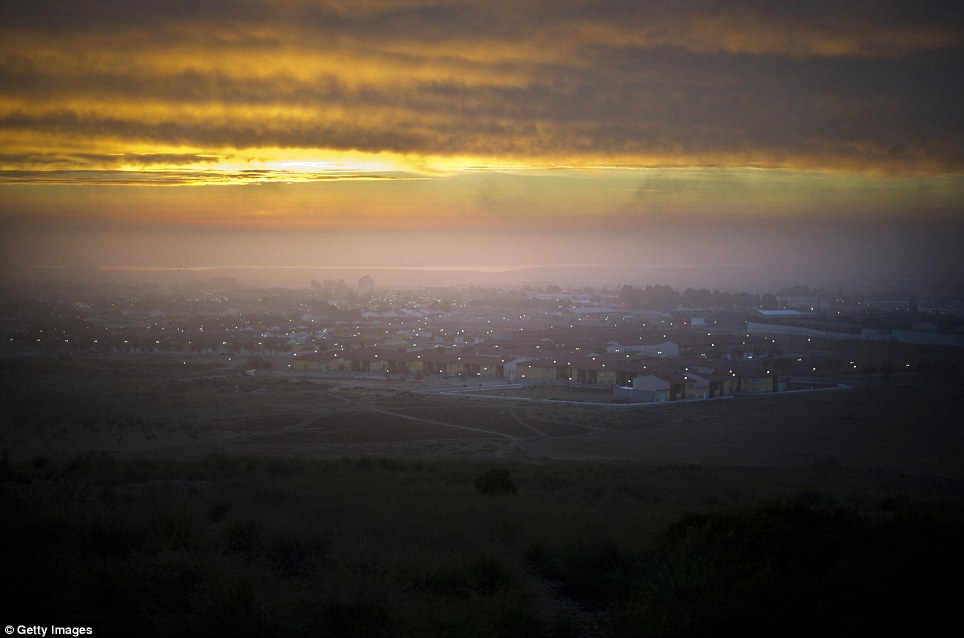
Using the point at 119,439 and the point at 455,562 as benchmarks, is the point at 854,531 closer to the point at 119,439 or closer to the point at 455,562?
the point at 455,562

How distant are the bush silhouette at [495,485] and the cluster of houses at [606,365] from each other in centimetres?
1912

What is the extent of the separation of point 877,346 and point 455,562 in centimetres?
4048

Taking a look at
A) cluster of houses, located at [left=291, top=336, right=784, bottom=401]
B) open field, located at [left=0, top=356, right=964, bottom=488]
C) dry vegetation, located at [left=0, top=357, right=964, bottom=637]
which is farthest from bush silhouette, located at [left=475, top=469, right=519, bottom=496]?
cluster of houses, located at [left=291, top=336, right=784, bottom=401]

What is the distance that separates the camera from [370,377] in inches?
1519

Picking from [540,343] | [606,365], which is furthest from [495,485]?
[540,343]

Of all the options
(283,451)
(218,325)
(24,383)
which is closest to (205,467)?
(283,451)

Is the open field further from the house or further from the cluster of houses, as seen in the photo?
the cluster of houses

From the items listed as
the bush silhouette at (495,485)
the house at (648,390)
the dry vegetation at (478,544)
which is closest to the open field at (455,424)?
the dry vegetation at (478,544)

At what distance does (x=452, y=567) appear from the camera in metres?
6.63

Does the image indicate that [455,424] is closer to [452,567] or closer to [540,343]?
[452,567]

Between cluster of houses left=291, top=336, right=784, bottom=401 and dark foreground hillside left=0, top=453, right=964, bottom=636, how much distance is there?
22229mm

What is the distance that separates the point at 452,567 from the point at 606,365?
98.9ft

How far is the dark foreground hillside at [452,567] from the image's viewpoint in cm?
517

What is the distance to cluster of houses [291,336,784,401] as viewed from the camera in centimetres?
3203
